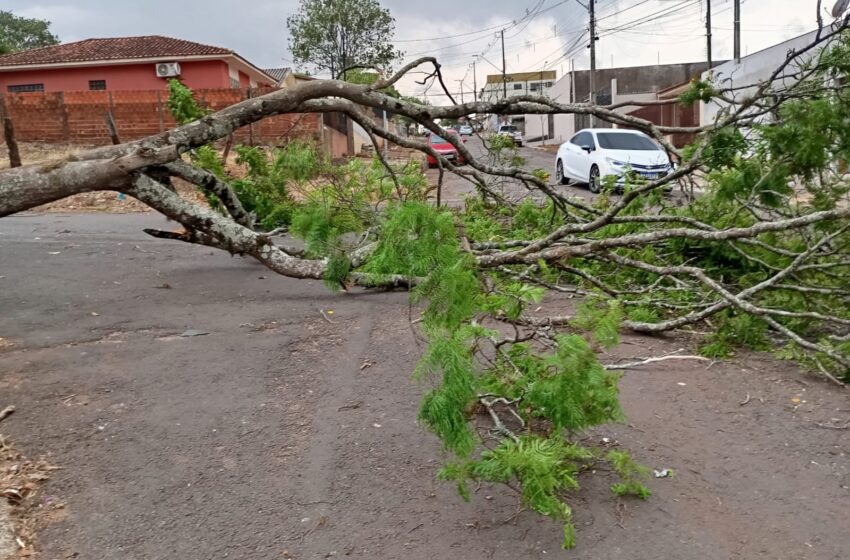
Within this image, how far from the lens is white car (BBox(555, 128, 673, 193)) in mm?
15090

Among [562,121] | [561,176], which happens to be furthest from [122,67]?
[562,121]

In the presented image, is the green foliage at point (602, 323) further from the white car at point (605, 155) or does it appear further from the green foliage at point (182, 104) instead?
the white car at point (605, 155)

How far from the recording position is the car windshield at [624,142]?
1612 cm

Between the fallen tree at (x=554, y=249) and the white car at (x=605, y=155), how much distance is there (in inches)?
299

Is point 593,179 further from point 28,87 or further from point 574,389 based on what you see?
point 28,87

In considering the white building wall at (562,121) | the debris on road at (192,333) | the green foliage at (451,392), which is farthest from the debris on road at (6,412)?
the white building wall at (562,121)

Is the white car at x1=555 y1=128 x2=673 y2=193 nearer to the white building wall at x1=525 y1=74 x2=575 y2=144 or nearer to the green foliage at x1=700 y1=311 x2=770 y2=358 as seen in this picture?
the green foliage at x1=700 y1=311 x2=770 y2=358

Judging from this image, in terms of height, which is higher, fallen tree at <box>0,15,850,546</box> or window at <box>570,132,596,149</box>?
window at <box>570,132,596,149</box>

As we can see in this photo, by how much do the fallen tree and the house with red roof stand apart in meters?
21.7

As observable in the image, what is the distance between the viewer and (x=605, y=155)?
15711mm

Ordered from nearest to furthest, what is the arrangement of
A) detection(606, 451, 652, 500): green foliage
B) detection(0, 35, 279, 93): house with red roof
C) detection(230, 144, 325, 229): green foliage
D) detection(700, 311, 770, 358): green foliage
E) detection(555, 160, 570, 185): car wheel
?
detection(606, 451, 652, 500): green foliage
detection(700, 311, 770, 358): green foliage
detection(230, 144, 325, 229): green foliage
detection(555, 160, 570, 185): car wheel
detection(0, 35, 279, 93): house with red roof

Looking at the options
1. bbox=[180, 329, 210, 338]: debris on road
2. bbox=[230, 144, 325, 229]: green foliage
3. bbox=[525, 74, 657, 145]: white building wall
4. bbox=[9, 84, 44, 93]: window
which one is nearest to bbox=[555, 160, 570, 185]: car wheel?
bbox=[230, 144, 325, 229]: green foliage

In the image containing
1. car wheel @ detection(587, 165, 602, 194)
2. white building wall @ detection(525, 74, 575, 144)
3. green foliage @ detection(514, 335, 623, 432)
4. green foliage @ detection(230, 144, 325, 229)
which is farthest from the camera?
white building wall @ detection(525, 74, 575, 144)

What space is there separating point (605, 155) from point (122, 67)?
22.1 metres
